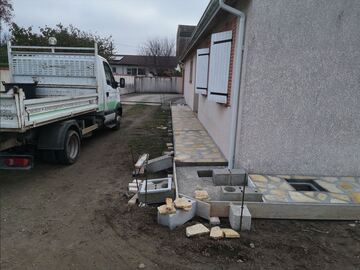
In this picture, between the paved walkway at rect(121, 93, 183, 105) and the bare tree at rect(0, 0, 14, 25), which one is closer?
the paved walkway at rect(121, 93, 183, 105)

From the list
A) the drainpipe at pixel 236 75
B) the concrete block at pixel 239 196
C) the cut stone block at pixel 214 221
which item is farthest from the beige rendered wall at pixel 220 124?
the cut stone block at pixel 214 221

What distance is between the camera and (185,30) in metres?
30.7

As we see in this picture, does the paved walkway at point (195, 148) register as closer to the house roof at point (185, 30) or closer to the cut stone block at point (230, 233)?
the cut stone block at point (230, 233)

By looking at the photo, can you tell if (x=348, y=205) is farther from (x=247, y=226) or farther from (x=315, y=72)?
(x=315, y=72)

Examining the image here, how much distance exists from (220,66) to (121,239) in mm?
3836

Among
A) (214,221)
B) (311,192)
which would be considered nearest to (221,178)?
(214,221)

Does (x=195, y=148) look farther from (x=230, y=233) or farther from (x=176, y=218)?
(x=230, y=233)

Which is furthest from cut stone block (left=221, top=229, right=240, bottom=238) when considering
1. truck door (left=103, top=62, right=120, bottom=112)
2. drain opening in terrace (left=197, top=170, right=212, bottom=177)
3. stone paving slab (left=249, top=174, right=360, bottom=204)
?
truck door (left=103, top=62, right=120, bottom=112)

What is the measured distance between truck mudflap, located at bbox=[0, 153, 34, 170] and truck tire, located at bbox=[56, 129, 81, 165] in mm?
853

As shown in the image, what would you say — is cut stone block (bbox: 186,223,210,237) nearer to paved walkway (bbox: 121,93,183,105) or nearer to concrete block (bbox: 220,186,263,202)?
concrete block (bbox: 220,186,263,202)

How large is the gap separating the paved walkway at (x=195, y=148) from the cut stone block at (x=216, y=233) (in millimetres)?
1860

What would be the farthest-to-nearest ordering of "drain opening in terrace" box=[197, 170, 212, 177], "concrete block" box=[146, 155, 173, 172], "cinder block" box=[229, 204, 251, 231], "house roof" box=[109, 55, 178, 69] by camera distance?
"house roof" box=[109, 55, 178, 69] → "concrete block" box=[146, 155, 173, 172] → "drain opening in terrace" box=[197, 170, 212, 177] → "cinder block" box=[229, 204, 251, 231]

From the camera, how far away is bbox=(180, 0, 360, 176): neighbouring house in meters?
4.06

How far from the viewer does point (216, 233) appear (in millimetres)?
3076
